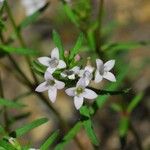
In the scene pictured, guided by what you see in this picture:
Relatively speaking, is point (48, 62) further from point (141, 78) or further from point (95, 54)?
point (141, 78)

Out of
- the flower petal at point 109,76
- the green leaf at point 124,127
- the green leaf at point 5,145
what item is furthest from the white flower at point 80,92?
the green leaf at point 124,127

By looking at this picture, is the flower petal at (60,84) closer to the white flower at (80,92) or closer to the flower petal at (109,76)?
the white flower at (80,92)

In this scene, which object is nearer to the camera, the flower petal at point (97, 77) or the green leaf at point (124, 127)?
the flower petal at point (97, 77)

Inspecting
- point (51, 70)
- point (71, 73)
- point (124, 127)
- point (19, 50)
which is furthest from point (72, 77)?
point (124, 127)

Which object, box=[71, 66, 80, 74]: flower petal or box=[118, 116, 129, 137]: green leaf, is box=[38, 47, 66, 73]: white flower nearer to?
box=[71, 66, 80, 74]: flower petal

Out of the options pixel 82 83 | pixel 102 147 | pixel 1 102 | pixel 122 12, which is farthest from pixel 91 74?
pixel 122 12

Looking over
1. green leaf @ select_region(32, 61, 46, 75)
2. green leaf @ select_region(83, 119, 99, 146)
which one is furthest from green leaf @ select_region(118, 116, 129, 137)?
green leaf @ select_region(32, 61, 46, 75)
